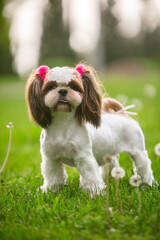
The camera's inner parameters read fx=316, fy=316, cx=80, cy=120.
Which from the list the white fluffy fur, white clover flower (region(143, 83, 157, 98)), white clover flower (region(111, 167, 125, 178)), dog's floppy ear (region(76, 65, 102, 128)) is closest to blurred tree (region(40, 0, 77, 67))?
white clover flower (region(143, 83, 157, 98))

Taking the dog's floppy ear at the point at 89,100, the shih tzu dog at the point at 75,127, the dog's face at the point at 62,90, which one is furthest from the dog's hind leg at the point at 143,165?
the dog's face at the point at 62,90

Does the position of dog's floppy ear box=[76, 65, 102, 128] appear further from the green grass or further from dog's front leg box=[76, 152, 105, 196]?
the green grass

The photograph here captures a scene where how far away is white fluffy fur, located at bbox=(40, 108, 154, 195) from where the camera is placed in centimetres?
379

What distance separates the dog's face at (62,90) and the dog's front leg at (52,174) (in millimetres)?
765

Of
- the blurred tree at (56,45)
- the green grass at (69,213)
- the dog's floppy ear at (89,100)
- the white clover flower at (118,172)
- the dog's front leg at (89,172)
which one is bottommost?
the green grass at (69,213)

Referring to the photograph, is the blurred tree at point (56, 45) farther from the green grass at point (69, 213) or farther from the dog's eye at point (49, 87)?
the dog's eye at point (49, 87)

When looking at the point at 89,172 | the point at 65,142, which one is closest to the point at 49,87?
the point at 65,142

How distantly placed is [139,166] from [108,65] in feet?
129

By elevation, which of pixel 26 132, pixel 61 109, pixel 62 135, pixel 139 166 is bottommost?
pixel 26 132

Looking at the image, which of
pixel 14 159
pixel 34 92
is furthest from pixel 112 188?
pixel 14 159

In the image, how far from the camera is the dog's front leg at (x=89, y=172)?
12.4ft

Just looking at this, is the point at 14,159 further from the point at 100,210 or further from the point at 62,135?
the point at 100,210

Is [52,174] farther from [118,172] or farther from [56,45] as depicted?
[56,45]

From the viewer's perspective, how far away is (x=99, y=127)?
13.4 ft
